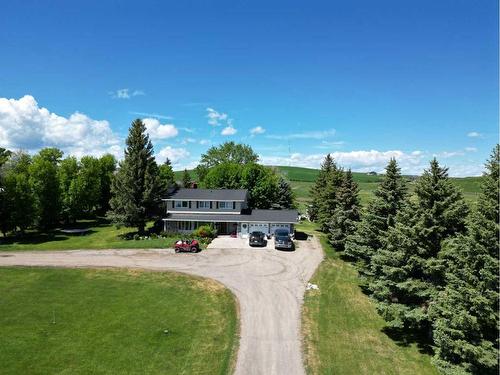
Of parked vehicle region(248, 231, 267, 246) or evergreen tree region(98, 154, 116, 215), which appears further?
evergreen tree region(98, 154, 116, 215)

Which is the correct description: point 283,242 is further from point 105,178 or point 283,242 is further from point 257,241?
point 105,178

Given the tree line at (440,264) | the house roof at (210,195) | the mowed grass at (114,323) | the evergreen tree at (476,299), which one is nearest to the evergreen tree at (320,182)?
the house roof at (210,195)

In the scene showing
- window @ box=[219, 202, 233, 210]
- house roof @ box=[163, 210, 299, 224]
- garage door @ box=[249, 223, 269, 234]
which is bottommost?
garage door @ box=[249, 223, 269, 234]

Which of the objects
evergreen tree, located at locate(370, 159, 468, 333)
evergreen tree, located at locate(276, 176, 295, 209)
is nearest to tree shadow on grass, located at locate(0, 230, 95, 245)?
evergreen tree, located at locate(276, 176, 295, 209)

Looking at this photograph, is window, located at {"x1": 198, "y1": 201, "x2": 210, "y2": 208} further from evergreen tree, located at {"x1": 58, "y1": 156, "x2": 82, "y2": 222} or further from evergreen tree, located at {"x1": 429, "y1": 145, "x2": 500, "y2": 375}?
evergreen tree, located at {"x1": 429, "y1": 145, "x2": 500, "y2": 375}

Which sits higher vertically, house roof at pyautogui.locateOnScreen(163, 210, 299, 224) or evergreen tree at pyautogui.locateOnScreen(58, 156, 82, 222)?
evergreen tree at pyautogui.locateOnScreen(58, 156, 82, 222)

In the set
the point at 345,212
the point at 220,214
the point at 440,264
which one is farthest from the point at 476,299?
the point at 220,214

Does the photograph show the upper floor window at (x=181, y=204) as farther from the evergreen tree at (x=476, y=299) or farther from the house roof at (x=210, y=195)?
the evergreen tree at (x=476, y=299)

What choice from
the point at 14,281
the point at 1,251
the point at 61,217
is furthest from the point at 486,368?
the point at 61,217
